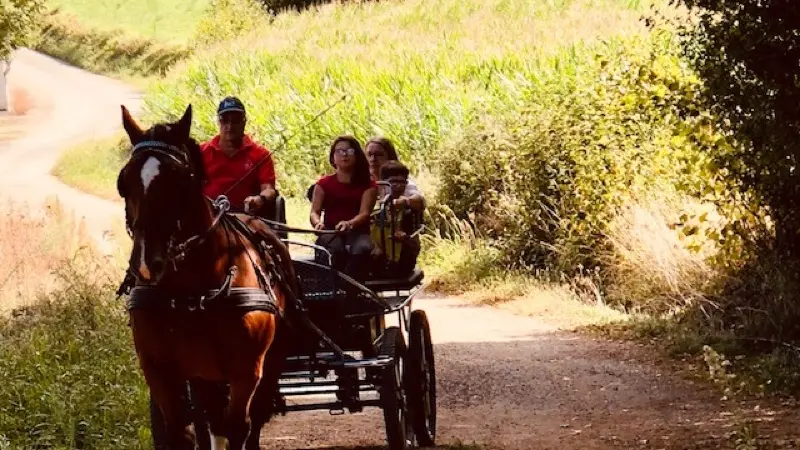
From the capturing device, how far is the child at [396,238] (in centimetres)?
867

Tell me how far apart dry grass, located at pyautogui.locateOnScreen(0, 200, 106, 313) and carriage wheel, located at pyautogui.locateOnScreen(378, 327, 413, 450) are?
7201mm

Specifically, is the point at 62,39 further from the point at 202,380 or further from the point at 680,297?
the point at 202,380

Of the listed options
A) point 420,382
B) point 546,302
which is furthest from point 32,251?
point 420,382

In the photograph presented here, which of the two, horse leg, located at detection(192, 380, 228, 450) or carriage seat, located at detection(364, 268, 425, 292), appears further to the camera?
carriage seat, located at detection(364, 268, 425, 292)

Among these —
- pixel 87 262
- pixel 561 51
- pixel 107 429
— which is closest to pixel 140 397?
pixel 107 429

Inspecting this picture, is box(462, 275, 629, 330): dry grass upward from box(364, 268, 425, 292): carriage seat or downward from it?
downward

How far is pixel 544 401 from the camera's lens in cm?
1129

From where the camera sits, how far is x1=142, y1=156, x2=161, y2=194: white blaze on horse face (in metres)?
6.27

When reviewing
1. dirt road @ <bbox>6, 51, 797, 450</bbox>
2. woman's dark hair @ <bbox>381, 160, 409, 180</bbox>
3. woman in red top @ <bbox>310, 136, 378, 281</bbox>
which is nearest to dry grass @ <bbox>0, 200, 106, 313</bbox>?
dirt road @ <bbox>6, 51, 797, 450</bbox>

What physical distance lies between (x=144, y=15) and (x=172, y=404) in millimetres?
68935

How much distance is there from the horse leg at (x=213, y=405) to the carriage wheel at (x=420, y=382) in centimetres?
191

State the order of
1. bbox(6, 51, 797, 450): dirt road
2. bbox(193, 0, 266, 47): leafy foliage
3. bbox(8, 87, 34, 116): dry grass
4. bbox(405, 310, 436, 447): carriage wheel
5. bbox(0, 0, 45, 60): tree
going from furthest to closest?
bbox(193, 0, 266, 47): leafy foliage, bbox(8, 87, 34, 116): dry grass, bbox(0, 0, 45, 60): tree, bbox(6, 51, 797, 450): dirt road, bbox(405, 310, 436, 447): carriage wheel

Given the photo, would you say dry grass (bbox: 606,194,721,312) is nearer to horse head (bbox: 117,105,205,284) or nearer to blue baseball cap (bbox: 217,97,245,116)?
blue baseball cap (bbox: 217,97,245,116)

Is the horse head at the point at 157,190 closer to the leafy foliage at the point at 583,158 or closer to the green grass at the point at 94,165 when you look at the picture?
the leafy foliage at the point at 583,158
